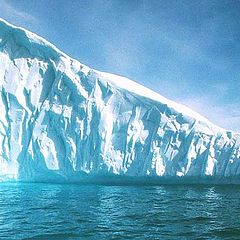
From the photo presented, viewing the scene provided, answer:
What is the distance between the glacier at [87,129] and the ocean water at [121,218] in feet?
31.5

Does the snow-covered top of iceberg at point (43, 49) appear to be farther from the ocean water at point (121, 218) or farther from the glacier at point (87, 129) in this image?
the ocean water at point (121, 218)

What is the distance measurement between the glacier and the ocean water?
959cm

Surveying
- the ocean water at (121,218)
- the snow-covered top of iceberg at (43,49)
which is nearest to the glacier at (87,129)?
the snow-covered top of iceberg at (43,49)

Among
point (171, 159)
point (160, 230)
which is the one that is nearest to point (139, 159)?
point (171, 159)

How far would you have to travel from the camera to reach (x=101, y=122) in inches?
1126

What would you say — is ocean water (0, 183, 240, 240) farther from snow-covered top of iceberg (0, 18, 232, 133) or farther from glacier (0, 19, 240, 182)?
snow-covered top of iceberg (0, 18, 232, 133)

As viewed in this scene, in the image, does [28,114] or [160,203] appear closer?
[160,203]

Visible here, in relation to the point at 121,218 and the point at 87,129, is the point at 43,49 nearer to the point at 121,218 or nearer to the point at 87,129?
the point at 87,129

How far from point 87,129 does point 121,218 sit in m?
16.8

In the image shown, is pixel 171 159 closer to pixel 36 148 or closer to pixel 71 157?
pixel 71 157

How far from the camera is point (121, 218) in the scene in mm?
12594

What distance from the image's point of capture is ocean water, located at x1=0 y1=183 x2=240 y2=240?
1010cm

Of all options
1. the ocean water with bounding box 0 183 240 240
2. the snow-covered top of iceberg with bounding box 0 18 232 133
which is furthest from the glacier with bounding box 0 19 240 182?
the ocean water with bounding box 0 183 240 240

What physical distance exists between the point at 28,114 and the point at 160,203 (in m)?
18.1
